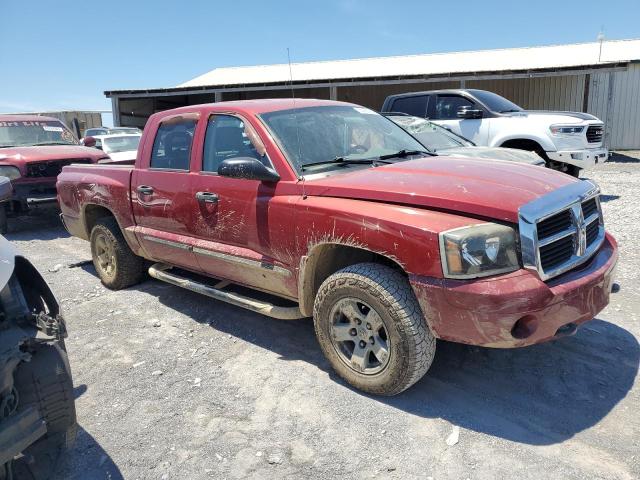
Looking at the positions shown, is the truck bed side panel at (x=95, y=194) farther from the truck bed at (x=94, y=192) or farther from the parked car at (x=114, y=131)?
the parked car at (x=114, y=131)

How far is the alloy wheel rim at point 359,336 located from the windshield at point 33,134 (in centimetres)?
861

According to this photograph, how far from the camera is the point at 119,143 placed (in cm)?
1333

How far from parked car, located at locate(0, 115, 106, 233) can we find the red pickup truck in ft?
15.4

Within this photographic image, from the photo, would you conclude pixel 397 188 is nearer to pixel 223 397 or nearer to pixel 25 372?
pixel 223 397

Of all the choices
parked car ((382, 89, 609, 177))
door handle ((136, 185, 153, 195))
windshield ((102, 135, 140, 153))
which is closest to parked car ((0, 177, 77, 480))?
door handle ((136, 185, 153, 195))

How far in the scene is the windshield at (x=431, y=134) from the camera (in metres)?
7.52

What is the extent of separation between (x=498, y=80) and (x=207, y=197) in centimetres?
2020

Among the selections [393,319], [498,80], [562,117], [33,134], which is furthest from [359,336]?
[498,80]

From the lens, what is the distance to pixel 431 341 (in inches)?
121

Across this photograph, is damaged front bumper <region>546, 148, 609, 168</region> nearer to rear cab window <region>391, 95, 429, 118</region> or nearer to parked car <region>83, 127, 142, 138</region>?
rear cab window <region>391, 95, 429, 118</region>

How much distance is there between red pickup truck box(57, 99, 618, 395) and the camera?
9.20ft

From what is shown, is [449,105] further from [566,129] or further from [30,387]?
[30,387]

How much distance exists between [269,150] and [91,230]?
3.02 metres

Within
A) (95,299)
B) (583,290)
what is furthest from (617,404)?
(95,299)
